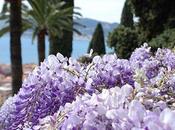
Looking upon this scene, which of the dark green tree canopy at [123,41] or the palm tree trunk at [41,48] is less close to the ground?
the dark green tree canopy at [123,41]

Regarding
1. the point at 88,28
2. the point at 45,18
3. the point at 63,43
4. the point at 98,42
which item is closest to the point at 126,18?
the point at 98,42

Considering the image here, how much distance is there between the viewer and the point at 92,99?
210cm

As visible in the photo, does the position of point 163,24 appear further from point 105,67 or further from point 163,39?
point 105,67

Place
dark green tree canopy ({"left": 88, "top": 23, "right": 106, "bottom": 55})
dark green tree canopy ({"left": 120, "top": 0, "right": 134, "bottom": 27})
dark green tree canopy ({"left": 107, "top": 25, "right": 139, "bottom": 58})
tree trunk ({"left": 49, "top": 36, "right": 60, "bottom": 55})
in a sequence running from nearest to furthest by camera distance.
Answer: dark green tree canopy ({"left": 107, "top": 25, "right": 139, "bottom": 58}), tree trunk ({"left": 49, "top": 36, "right": 60, "bottom": 55}), dark green tree canopy ({"left": 120, "top": 0, "right": 134, "bottom": 27}), dark green tree canopy ({"left": 88, "top": 23, "right": 106, "bottom": 55})

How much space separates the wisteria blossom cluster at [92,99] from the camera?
75.7 inches

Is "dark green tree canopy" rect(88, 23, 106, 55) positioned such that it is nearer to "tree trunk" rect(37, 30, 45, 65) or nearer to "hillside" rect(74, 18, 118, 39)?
"hillside" rect(74, 18, 118, 39)

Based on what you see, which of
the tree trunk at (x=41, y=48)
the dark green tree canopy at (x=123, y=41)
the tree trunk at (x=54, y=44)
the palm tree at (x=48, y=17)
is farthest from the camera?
the tree trunk at (x=54, y=44)

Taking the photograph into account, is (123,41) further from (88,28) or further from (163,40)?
(88,28)

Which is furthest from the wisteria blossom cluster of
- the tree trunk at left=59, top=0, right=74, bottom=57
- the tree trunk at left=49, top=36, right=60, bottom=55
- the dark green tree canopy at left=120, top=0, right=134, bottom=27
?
the dark green tree canopy at left=120, top=0, right=134, bottom=27

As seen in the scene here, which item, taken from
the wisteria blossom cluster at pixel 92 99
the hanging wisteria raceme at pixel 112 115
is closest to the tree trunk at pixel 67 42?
the wisteria blossom cluster at pixel 92 99

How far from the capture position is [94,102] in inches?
81.7

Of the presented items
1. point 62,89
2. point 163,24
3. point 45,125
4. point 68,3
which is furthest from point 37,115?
point 68,3

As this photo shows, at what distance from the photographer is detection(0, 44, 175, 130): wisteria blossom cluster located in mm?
1922

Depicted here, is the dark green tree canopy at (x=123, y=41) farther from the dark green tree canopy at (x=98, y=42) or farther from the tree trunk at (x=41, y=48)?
the dark green tree canopy at (x=98, y=42)
